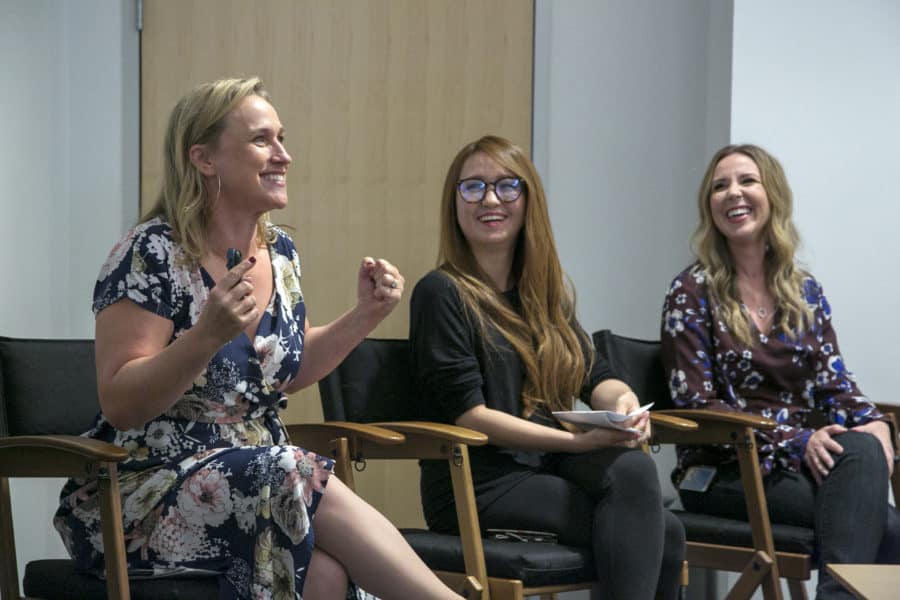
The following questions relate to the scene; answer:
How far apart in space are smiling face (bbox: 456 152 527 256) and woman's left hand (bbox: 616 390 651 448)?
19.7 inches

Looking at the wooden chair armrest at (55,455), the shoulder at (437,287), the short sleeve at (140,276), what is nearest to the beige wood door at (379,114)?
the shoulder at (437,287)

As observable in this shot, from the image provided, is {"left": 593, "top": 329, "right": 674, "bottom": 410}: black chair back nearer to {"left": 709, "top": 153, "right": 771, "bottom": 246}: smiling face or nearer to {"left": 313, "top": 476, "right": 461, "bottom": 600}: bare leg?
{"left": 709, "top": 153, "right": 771, "bottom": 246}: smiling face

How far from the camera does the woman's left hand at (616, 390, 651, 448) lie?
9.03ft

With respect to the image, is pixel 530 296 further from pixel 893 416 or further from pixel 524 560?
pixel 893 416

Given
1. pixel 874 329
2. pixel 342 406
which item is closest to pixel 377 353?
pixel 342 406

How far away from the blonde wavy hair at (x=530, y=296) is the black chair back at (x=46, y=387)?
0.92m

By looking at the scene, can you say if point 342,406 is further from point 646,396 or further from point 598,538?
point 646,396

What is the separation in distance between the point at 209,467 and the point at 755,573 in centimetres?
146

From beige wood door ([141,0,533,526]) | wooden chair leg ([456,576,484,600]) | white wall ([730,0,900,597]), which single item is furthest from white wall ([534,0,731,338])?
wooden chair leg ([456,576,484,600])

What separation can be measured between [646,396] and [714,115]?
1.14 meters

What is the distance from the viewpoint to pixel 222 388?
224 cm

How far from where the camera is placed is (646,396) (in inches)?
132

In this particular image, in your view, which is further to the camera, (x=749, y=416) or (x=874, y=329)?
(x=874, y=329)

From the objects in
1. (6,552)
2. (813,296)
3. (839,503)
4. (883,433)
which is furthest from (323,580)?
(813,296)
